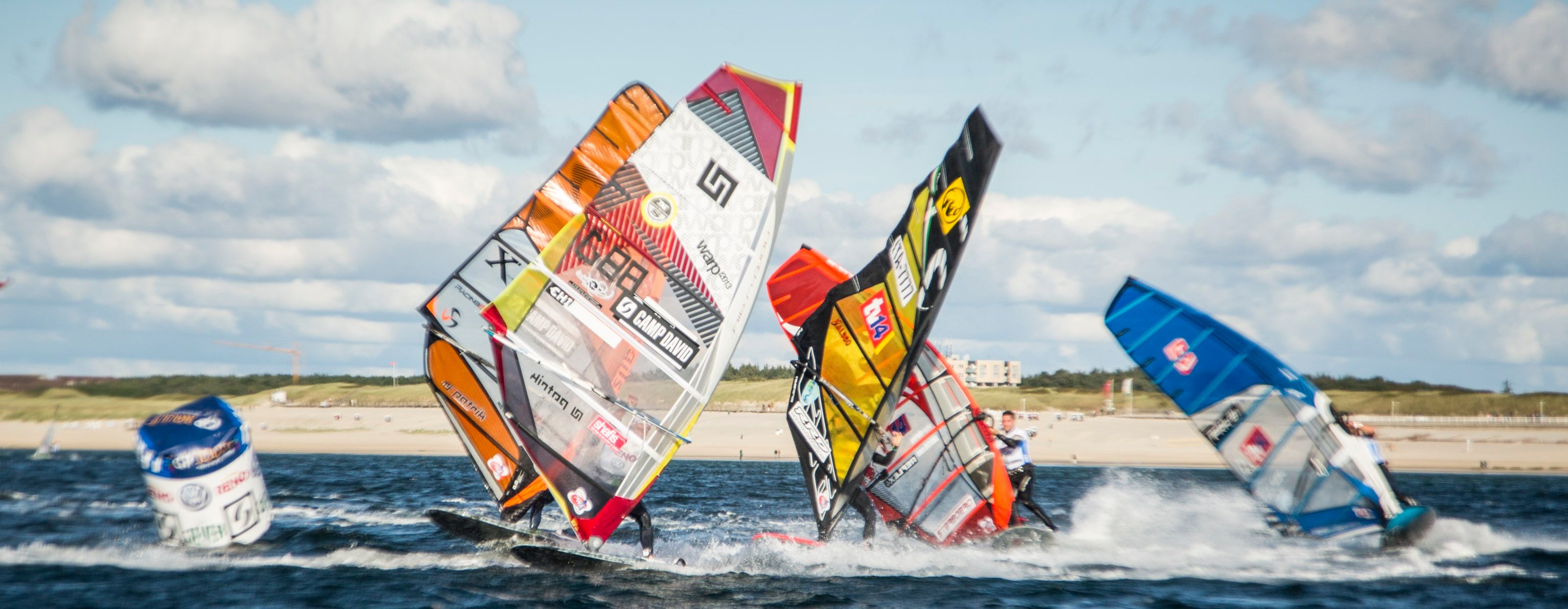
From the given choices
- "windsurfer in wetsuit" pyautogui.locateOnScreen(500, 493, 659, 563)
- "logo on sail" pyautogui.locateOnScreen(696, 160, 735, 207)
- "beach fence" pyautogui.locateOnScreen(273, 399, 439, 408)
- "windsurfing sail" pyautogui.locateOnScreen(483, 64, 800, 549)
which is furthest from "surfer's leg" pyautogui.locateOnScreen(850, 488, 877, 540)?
"beach fence" pyautogui.locateOnScreen(273, 399, 439, 408)

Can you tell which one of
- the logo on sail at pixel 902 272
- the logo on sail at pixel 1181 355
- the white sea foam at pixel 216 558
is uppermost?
the logo on sail at pixel 902 272

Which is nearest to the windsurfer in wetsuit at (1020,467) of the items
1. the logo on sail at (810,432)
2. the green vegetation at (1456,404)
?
the logo on sail at (810,432)

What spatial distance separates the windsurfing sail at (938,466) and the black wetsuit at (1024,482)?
442 mm

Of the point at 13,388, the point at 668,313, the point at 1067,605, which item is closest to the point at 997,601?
the point at 1067,605

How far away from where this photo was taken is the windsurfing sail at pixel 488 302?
11320 millimetres

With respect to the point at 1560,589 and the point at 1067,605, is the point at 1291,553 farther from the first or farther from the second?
the point at 1067,605

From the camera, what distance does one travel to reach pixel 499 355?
928 centimetres

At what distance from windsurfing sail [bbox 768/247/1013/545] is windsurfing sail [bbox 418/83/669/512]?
2.82m

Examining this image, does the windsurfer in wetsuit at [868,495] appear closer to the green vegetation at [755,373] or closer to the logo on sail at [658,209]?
the logo on sail at [658,209]

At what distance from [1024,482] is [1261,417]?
288cm

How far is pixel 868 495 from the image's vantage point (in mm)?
11609

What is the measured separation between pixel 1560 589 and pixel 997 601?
530 cm

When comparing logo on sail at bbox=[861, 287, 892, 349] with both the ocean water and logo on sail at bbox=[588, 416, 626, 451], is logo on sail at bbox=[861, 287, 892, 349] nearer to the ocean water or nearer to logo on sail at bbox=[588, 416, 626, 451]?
the ocean water

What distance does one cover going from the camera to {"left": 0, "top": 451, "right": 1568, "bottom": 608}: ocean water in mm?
8672
